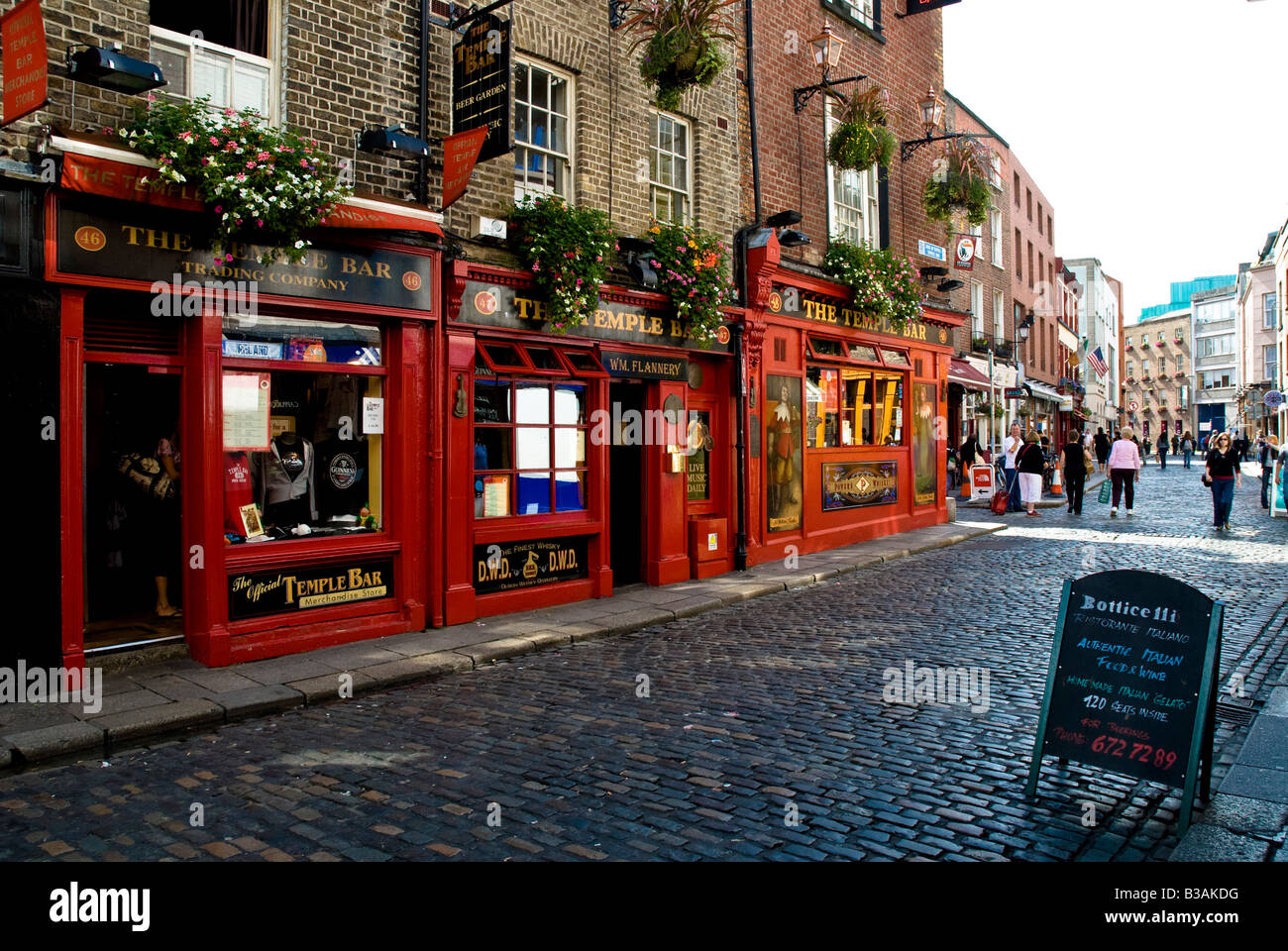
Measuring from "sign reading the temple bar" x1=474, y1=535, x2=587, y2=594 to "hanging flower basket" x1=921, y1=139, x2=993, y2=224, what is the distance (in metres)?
10.3

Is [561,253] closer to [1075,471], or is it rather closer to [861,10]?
[861,10]

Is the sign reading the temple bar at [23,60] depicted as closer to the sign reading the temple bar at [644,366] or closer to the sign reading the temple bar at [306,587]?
the sign reading the temple bar at [306,587]

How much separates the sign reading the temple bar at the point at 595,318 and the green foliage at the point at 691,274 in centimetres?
26

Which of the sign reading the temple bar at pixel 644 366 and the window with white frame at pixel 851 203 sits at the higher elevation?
the window with white frame at pixel 851 203

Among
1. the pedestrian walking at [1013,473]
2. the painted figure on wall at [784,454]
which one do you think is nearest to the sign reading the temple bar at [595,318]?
the painted figure on wall at [784,454]

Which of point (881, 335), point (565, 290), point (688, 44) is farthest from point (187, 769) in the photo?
point (881, 335)

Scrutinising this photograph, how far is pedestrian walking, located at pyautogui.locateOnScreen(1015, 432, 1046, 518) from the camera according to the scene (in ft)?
66.2

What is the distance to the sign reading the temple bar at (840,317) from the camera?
46.1 feet

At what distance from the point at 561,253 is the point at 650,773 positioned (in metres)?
6.34

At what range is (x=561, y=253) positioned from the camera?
9867 mm

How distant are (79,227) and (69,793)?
4.20 m

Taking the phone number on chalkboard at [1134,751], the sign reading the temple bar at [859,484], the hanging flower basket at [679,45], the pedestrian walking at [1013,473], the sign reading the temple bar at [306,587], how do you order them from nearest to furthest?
the phone number on chalkboard at [1134,751]
the sign reading the temple bar at [306,587]
the hanging flower basket at [679,45]
the sign reading the temple bar at [859,484]
the pedestrian walking at [1013,473]

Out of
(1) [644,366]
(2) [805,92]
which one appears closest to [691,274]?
(1) [644,366]

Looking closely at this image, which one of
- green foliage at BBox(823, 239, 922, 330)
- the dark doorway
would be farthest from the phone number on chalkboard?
green foliage at BBox(823, 239, 922, 330)
